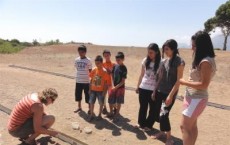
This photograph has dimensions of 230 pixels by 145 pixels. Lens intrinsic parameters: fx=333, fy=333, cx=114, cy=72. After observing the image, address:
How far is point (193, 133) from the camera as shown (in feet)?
15.4

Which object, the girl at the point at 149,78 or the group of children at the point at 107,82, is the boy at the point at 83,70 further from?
the girl at the point at 149,78

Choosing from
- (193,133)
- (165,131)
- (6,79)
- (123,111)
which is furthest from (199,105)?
(6,79)

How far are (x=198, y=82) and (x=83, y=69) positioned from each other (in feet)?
11.8

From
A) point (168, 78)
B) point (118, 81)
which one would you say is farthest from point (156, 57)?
point (118, 81)

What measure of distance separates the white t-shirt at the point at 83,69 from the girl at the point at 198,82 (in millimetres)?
3298

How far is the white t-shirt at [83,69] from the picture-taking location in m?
7.45

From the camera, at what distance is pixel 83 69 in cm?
746

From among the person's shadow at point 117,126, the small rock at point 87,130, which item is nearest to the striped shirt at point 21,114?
the small rock at point 87,130

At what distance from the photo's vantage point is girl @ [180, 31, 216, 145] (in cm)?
425

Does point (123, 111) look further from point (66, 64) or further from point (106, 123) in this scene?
point (66, 64)

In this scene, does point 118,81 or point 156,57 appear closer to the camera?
point 156,57

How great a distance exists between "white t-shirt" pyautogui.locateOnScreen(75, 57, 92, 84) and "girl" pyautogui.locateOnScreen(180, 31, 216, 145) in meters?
3.30

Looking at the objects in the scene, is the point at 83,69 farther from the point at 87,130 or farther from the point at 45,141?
the point at 45,141

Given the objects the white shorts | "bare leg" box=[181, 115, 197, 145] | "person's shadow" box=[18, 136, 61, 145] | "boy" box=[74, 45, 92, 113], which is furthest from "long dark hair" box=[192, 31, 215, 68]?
"boy" box=[74, 45, 92, 113]
